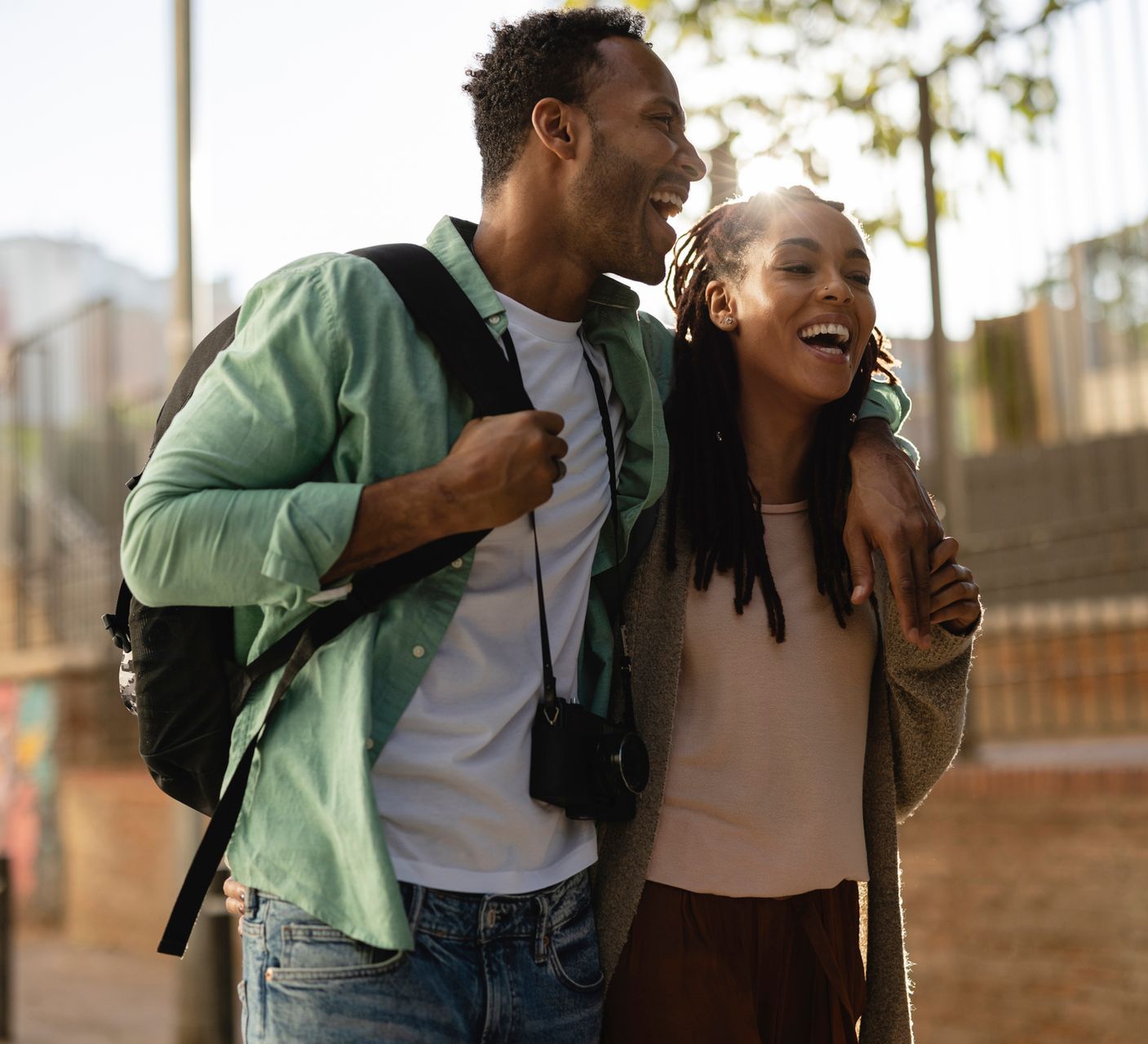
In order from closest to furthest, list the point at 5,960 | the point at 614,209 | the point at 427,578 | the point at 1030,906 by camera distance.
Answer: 1. the point at 427,578
2. the point at 614,209
3. the point at 1030,906
4. the point at 5,960

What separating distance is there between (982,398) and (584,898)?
21.0 ft

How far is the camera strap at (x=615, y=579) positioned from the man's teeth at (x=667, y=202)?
0.27 metres

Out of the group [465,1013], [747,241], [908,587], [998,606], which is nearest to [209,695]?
[465,1013]

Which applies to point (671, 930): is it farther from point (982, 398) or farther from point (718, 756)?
point (982, 398)

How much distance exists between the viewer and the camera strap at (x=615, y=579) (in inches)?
90.3

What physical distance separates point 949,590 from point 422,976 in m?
1.05

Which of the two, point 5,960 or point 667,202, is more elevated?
point 667,202

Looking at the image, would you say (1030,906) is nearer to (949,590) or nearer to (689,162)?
(949,590)

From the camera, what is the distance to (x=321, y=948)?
6.77ft

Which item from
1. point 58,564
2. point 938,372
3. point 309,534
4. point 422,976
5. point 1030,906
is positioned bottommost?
point 1030,906

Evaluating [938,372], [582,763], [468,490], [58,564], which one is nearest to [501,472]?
[468,490]

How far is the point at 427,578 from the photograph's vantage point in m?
2.21

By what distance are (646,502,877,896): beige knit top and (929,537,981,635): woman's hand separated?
28cm

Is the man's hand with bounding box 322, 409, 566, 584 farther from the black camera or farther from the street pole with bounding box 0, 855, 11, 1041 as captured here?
the street pole with bounding box 0, 855, 11, 1041
